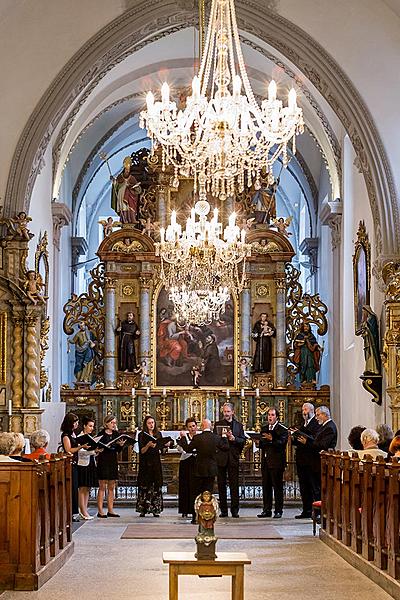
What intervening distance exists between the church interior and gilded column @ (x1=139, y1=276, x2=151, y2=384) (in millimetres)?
42

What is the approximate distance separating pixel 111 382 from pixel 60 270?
244 centimetres

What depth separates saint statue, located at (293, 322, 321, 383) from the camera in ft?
76.0

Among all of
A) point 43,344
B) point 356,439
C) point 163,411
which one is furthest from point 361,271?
point 356,439

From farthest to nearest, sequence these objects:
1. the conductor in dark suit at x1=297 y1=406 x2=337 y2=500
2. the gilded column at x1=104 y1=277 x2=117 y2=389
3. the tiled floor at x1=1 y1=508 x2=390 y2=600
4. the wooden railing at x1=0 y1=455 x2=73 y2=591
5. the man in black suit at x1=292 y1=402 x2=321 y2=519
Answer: the gilded column at x1=104 y1=277 x2=117 y2=389 < the man in black suit at x1=292 y1=402 x2=321 y2=519 < the conductor in dark suit at x1=297 y1=406 x2=337 y2=500 < the wooden railing at x1=0 y1=455 x2=73 y2=591 < the tiled floor at x1=1 y1=508 x2=390 y2=600

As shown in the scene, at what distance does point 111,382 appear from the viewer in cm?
2309

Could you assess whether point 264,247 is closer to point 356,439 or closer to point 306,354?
point 306,354

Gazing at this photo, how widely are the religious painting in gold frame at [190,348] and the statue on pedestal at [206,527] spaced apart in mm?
15189

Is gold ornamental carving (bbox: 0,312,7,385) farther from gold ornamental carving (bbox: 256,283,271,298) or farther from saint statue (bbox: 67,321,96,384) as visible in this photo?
gold ornamental carving (bbox: 256,283,271,298)

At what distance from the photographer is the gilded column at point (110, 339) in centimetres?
2314

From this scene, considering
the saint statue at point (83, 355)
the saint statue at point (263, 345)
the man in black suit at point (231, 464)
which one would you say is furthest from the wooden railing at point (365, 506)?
the saint statue at point (83, 355)

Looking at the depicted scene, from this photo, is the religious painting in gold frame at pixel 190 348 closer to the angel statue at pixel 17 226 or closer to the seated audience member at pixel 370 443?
the angel statue at pixel 17 226

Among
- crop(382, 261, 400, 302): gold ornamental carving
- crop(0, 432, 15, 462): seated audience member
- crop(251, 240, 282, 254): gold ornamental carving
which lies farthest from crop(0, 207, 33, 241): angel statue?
crop(251, 240, 282, 254): gold ornamental carving

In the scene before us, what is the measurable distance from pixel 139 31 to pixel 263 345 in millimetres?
8220

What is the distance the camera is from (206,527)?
26.0ft
